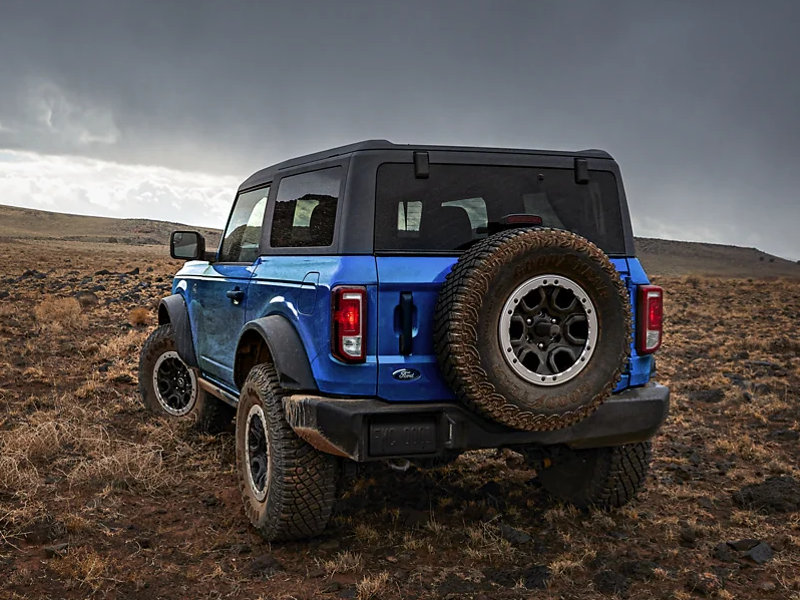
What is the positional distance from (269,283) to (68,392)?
487cm

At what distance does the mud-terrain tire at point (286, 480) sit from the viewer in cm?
415

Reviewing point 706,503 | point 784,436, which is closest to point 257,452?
point 706,503

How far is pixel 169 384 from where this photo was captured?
7184 millimetres

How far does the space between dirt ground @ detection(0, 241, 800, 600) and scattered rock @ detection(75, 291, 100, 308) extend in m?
10.5

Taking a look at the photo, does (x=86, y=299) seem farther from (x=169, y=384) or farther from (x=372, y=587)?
(x=372, y=587)

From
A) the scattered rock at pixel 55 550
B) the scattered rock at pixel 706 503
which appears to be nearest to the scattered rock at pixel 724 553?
the scattered rock at pixel 706 503

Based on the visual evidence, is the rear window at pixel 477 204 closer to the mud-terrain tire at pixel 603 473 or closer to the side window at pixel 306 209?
the side window at pixel 306 209

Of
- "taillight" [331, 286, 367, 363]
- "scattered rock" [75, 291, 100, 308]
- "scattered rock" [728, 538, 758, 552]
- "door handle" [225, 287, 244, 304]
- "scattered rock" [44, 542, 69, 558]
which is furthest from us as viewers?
"scattered rock" [75, 291, 100, 308]

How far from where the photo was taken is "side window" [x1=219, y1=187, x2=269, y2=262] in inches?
209

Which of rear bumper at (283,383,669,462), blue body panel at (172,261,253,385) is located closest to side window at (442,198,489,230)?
rear bumper at (283,383,669,462)

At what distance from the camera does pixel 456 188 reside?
421 centimetres

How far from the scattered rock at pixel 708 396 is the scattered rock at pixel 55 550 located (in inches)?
281

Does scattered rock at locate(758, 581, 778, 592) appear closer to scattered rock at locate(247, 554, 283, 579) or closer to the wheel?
scattered rock at locate(247, 554, 283, 579)

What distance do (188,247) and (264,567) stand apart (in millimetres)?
2870
